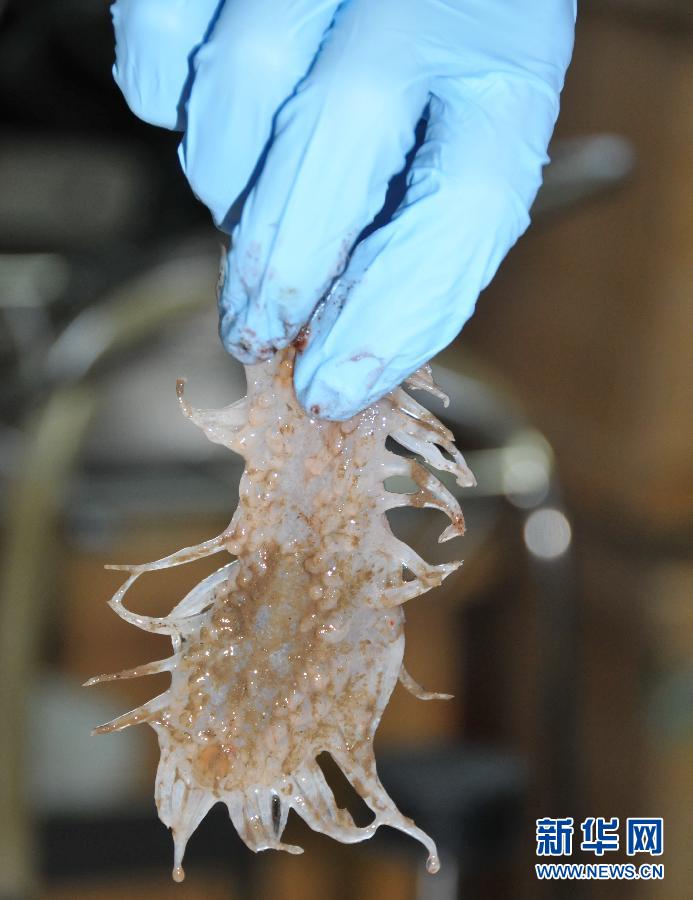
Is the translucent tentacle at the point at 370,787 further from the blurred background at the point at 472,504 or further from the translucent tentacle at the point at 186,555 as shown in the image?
the blurred background at the point at 472,504

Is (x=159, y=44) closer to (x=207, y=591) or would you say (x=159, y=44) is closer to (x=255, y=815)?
(x=207, y=591)

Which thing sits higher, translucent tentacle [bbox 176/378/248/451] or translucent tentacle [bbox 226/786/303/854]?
translucent tentacle [bbox 176/378/248/451]

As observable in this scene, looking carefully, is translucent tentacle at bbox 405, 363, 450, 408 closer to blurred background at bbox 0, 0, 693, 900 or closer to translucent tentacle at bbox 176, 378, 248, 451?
translucent tentacle at bbox 176, 378, 248, 451

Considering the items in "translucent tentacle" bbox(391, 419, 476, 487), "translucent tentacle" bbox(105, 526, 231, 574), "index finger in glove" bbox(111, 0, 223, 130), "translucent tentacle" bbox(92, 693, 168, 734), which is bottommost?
"translucent tentacle" bbox(92, 693, 168, 734)

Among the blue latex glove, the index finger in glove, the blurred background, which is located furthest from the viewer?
the blurred background

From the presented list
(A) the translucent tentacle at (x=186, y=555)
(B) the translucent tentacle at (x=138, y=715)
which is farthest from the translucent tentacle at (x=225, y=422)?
(B) the translucent tentacle at (x=138, y=715)

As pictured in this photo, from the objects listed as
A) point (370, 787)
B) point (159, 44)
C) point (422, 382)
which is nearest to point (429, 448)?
point (422, 382)

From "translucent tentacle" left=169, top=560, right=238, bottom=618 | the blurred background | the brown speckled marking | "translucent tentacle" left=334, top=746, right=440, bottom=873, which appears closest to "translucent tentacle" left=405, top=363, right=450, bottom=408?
the brown speckled marking

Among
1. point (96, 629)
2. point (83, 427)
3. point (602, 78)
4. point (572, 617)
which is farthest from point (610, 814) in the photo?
point (602, 78)
